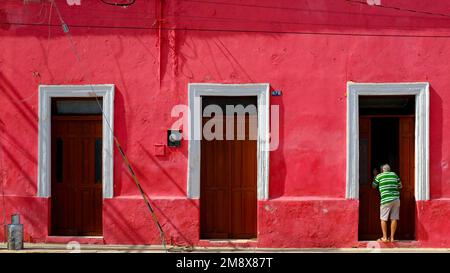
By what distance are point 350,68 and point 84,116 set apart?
15.3ft

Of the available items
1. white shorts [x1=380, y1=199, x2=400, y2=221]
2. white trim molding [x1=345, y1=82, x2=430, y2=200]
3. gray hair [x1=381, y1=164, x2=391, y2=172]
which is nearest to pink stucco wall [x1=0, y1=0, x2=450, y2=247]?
white trim molding [x1=345, y1=82, x2=430, y2=200]

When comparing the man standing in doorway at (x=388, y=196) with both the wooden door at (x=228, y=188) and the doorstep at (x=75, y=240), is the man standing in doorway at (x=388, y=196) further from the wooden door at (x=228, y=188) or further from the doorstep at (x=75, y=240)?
the doorstep at (x=75, y=240)

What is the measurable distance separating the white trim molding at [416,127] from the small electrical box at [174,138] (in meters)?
2.84

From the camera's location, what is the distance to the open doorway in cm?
1092

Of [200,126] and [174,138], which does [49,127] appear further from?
[200,126]

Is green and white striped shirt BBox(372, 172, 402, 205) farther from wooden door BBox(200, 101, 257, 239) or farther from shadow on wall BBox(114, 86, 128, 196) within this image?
shadow on wall BBox(114, 86, 128, 196)

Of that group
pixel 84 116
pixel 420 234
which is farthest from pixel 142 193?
pixel 420 234

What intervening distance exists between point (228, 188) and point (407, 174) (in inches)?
121

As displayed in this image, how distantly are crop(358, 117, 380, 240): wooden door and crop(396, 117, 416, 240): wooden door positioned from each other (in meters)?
0.44

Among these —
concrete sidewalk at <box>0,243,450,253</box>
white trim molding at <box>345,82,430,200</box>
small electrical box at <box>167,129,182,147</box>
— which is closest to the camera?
concrete sidewalk at <box>0,243,450,253</box>

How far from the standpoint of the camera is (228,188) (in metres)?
11.0

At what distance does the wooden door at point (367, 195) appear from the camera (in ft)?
36.0

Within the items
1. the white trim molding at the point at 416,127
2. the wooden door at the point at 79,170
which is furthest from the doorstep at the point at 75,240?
the white trim molding at the point at 416,127

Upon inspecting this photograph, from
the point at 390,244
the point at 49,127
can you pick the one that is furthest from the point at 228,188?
the point at 49,127
